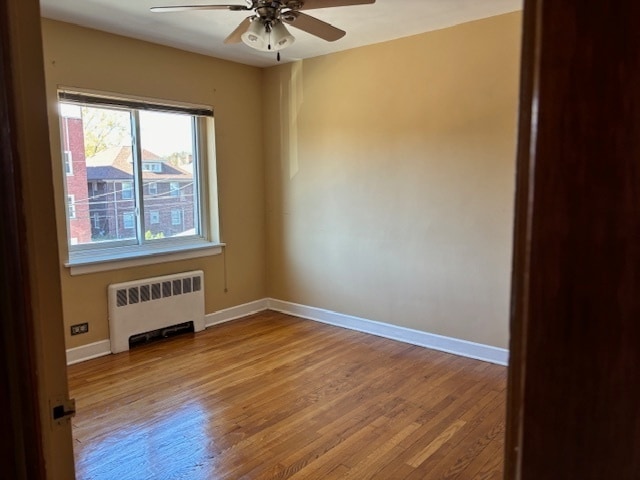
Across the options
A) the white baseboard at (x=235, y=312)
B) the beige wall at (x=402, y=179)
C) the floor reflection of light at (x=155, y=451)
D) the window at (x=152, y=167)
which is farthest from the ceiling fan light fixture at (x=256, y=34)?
the white baseboard at (x=235, y=312)

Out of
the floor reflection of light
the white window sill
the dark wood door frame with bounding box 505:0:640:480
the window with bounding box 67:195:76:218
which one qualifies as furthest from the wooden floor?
the dark wood door frame with bounding box 505:0:640:480

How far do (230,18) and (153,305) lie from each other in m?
2.46

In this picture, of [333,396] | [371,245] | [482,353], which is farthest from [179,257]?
[482,353]

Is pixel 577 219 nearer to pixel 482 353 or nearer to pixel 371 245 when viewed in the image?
pixel 482 353

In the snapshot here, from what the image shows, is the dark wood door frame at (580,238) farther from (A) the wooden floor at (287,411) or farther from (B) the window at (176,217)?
(B) the window at (176,217)

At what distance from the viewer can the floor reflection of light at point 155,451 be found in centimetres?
231

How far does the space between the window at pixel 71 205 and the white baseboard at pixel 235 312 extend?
156 cm

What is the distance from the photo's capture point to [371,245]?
4348 millimetres

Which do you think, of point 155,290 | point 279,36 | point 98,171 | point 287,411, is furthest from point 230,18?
point 287,411

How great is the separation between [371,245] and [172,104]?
2.21 metres

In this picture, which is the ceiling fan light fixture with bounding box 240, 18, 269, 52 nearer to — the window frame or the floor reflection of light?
the window frame

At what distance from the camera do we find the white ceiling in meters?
3.13

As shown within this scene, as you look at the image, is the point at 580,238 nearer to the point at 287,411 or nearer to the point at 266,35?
the point at 266,35

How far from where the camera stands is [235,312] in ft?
16.2
